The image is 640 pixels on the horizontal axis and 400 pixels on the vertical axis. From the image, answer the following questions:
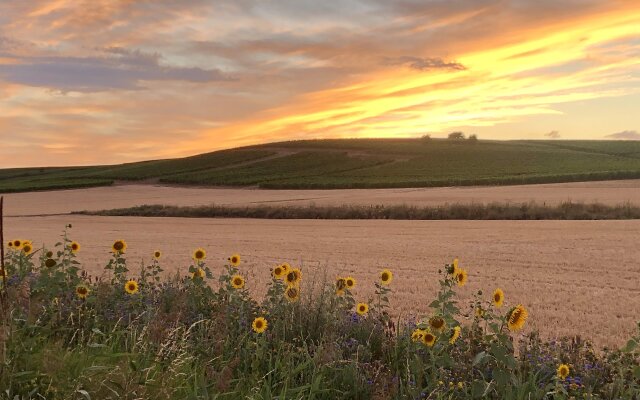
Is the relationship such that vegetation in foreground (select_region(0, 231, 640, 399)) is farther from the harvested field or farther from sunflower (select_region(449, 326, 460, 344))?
the harvested field

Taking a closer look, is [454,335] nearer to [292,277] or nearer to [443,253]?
[292,277]

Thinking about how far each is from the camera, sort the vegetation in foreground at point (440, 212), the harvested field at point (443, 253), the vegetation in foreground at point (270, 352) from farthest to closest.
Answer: the vegetation in foreground at point (440, 212) < the harvested field at point (443, 253) < the vegetation in foreground at point (270, 352)

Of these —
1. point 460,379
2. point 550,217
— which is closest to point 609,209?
point 550,217

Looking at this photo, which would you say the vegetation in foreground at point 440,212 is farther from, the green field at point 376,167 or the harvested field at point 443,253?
the green field at point 376,167

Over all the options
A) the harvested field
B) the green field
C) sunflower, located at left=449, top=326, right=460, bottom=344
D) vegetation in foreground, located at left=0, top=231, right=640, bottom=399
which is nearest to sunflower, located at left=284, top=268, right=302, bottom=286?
vegetation in foreground, located at left=0, top=231, right=640, bottom=399

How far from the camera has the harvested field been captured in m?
10.5

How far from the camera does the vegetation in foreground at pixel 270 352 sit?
445 cm

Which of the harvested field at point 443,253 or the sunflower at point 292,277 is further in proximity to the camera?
the harvested field at point 443,253

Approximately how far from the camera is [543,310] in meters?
10.0

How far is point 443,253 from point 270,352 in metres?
12.6

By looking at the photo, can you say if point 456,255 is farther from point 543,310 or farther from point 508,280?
point 543,310

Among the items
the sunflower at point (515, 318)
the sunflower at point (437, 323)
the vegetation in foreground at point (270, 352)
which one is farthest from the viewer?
the sunflower at point (437, 323)

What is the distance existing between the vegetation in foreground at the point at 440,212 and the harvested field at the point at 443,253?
243 cm

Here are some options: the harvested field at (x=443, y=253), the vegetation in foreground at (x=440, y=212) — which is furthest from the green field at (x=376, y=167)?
the harvested field at (x=443, y=253)
